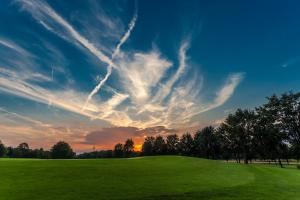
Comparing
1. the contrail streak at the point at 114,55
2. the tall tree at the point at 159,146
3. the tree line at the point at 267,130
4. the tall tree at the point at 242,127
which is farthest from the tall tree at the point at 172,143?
the contrail streak at the point at 114,55

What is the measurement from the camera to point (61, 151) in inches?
6693

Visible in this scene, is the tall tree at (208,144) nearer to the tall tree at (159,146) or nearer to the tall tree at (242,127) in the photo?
the tall tree at (159,146)

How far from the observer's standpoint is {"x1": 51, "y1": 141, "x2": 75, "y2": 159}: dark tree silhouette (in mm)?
167750

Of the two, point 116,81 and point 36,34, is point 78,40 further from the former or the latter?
point 116,81

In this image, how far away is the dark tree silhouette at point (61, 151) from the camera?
168m

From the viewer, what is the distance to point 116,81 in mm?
42031

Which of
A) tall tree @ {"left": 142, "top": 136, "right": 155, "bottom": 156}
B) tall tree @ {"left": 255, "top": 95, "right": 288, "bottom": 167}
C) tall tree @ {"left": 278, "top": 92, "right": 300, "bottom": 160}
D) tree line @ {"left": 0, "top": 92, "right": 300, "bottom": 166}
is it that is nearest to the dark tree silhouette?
tall tree @ {"left": 142, "top": 136, "right": 155, "bottom": 156}

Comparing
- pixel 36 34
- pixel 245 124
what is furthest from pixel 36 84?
pixel 245 124

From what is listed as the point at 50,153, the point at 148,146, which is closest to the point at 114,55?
the point at 148,146

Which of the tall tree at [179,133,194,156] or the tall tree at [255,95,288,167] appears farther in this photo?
the tall tree at [179,133,194,156]

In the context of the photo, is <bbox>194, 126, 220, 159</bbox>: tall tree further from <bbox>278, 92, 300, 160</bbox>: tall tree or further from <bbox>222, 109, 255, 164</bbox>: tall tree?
<bbox>278, 92, 300, 160</bbox>: tall tree

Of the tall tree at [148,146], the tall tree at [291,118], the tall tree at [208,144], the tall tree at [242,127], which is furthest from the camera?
the tall tree at [148,146]

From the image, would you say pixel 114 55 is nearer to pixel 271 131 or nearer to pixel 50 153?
pixel 271 131

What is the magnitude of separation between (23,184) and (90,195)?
23.0 feet
